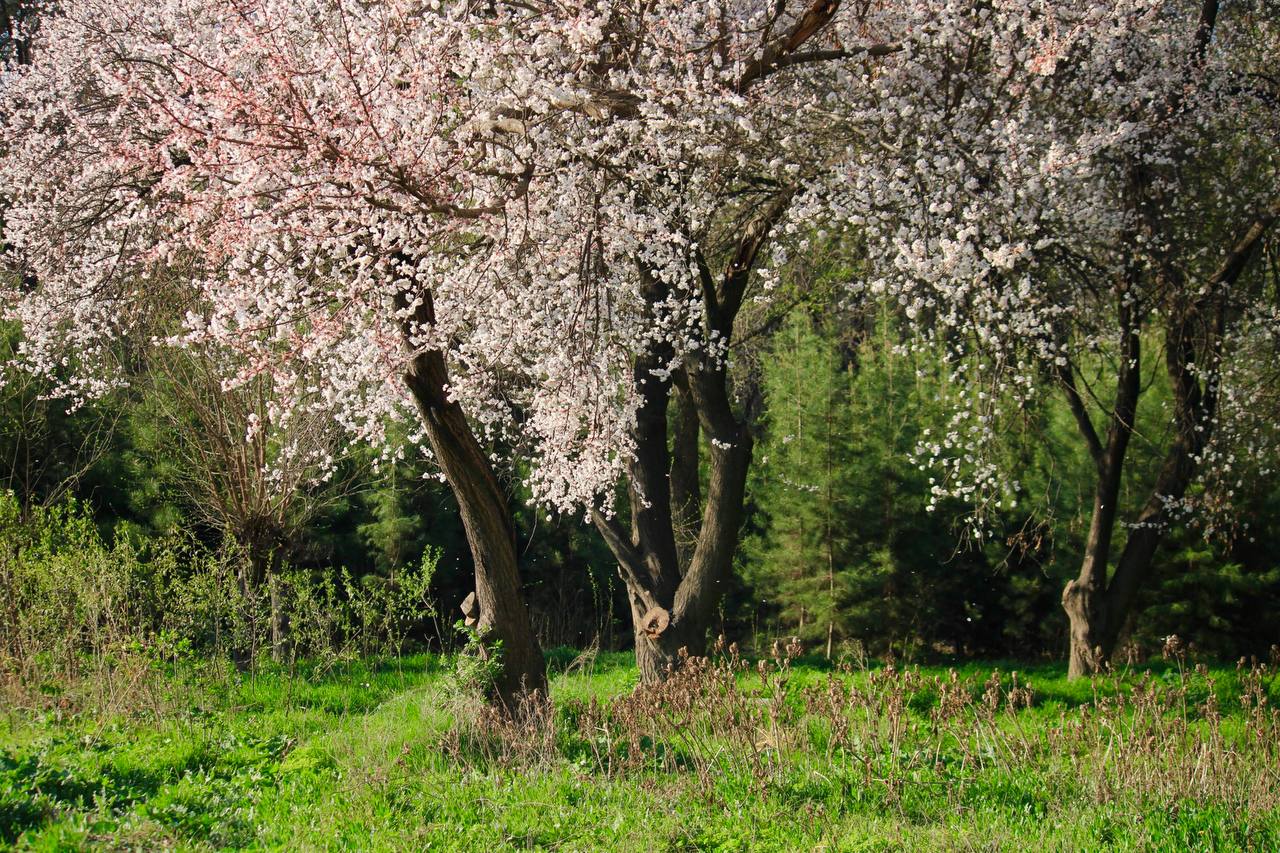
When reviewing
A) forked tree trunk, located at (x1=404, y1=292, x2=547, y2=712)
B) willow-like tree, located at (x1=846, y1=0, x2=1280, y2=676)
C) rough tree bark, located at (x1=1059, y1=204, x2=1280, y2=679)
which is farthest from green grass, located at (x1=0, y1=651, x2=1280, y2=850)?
rough tree bark, located at (x1=1059, y1=204, x2=1280, y2=679)

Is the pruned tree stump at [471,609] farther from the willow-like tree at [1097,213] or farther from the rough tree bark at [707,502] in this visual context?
the willow-like tree at [1097,213]

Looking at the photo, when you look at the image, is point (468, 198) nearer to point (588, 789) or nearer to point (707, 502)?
point (707, 502)

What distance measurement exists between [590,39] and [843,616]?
278 inches

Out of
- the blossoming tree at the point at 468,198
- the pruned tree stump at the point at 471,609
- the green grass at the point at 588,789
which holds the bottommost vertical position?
the green grass at the point at 588,789

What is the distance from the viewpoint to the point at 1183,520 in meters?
9.98

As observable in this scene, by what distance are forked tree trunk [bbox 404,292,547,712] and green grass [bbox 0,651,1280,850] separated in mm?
344

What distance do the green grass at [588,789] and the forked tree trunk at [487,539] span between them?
344 mm

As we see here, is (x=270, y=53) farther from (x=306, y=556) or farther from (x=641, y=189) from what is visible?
(x=306, y=556)

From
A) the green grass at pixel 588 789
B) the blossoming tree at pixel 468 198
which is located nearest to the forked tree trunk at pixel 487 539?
the blossoming tree at pixel 468 198

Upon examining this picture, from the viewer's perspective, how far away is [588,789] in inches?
181

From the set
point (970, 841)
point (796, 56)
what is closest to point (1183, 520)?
point (796, 56)

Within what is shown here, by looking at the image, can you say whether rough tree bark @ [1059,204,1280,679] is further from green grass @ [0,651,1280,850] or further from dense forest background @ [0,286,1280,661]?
green grass @ [0,651,1280,850]

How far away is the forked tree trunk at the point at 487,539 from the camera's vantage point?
592cm

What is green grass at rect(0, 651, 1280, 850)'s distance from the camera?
3.93 meters
